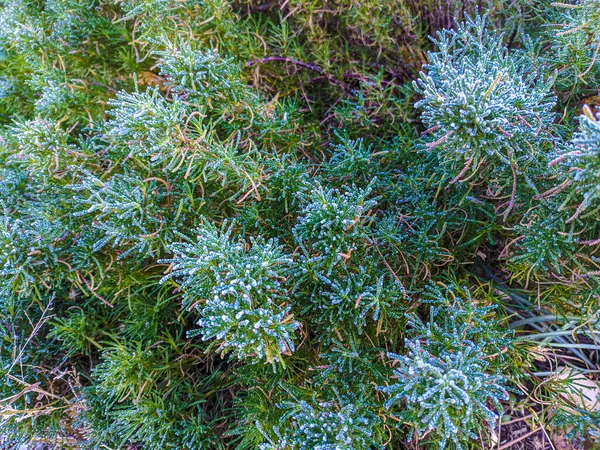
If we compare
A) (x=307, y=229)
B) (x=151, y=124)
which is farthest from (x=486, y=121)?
(x=151, y=124)

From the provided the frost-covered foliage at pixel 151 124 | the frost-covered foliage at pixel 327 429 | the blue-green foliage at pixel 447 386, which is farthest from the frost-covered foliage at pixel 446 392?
the frost-covered foliage at pixel 151 124

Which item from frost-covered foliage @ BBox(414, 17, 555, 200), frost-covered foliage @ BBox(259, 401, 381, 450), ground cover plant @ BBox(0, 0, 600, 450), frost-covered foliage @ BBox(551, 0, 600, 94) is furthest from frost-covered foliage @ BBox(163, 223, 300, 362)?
frost-covered foliage @ BBox(551, 0, 600, 94)

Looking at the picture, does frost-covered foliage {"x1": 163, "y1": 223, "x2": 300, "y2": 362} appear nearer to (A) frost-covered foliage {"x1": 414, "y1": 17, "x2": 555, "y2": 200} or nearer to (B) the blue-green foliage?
(B) the blue-green foliage

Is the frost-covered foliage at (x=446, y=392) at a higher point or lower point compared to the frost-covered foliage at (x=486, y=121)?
lower

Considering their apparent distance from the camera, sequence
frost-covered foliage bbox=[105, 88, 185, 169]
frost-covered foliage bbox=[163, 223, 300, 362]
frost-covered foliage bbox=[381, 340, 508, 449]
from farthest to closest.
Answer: frost-covered foliage bbox=[105, 88, 185, 169]
frost-covered foliage bbox=[163, 223, 300, 362]
frost-covered foliage bbox=[381, 340, 508, 449]

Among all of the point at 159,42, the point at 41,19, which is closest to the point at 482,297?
the point at 159,42

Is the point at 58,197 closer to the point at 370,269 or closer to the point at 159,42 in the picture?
the point at 159,42

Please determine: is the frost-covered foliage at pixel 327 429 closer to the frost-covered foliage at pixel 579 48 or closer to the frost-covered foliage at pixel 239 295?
the frost-covered foliage at pixel 239 295

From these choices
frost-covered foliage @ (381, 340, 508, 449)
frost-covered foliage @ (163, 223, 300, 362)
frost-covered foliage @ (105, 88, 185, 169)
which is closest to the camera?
frost-covered foliage @ (381, 340, 508, 449)

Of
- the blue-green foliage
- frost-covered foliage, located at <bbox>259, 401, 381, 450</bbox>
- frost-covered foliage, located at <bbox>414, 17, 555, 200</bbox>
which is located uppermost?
frost-covered foliage, located at <bbox>414, 17, 555, 200</bbox>

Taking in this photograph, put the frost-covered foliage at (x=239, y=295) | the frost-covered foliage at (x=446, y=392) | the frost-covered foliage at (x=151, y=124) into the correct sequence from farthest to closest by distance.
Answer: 1. the frost-covered foliage at (x=151, y=124)
2. the frost-covered foliage at (x=239, y=295)
3. the frost-covered foliage at (x=446, y=392)
